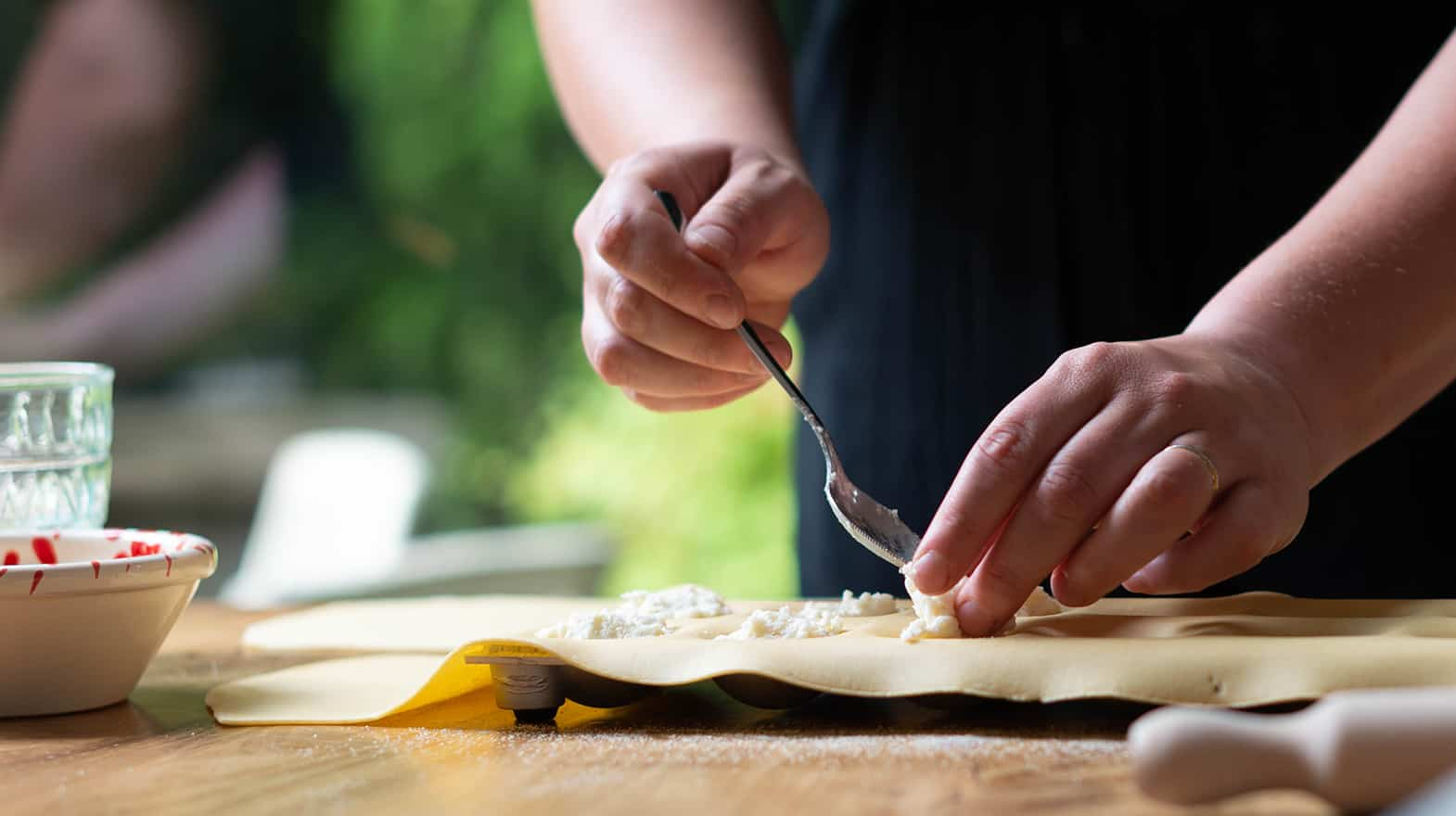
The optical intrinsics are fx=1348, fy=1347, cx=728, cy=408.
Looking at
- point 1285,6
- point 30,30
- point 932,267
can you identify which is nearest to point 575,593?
point 932,267

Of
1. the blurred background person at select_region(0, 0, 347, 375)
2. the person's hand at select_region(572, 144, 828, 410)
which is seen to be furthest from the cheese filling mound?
the blurred background person at select_region(0, 0, 347, 375)

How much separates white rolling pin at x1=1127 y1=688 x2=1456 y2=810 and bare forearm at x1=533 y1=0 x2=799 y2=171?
29.4 inches

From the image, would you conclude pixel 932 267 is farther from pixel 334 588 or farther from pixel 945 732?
pixel 334 588

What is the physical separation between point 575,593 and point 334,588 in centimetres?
88

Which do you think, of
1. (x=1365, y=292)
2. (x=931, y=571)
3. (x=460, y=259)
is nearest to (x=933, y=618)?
(x=931, y=571)

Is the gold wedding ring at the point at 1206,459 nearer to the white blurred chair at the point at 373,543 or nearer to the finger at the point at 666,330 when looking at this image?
the finger at the point at 666,330

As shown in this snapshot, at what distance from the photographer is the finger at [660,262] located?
33.3 inches

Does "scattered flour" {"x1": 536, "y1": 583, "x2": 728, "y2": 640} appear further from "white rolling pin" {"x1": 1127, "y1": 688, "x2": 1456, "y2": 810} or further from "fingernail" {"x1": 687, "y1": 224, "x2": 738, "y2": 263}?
"white rolling pin" {"x1": 1127, "y1": 688, "x2": 1456, "y2": 810}

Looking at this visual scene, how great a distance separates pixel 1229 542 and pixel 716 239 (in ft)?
1.20

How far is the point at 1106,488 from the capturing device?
29.1 inches

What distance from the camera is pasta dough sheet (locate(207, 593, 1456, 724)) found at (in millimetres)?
653

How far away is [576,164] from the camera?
526 centimetres

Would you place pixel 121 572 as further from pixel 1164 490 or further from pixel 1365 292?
pixel 1365 292

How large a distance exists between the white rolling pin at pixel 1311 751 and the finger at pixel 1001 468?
11.0 inches
